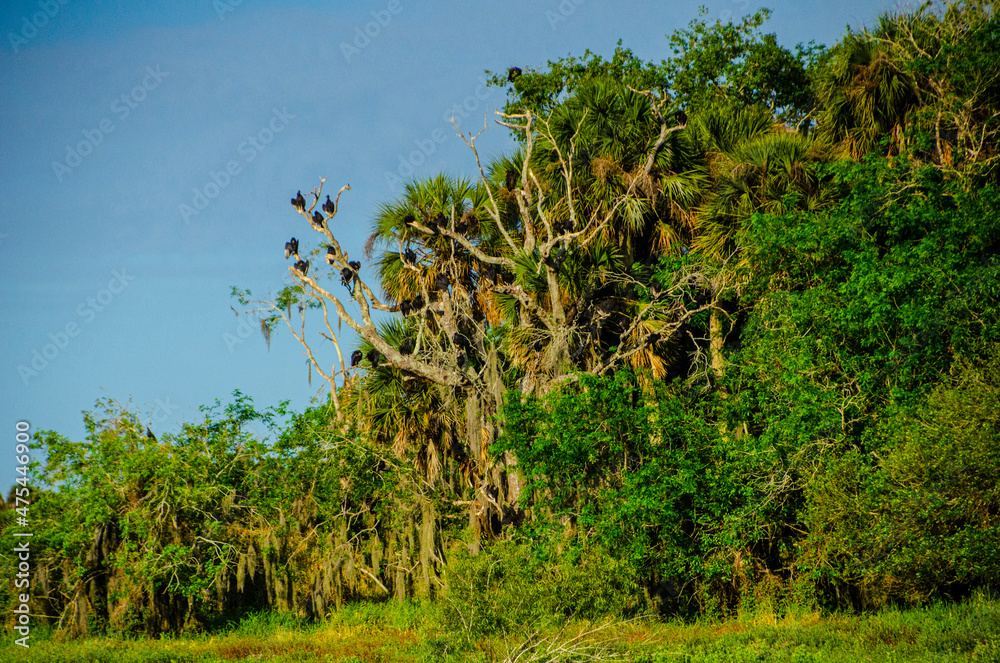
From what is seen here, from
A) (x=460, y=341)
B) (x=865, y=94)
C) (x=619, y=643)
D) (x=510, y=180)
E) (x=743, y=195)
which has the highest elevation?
(x=865, y=94)

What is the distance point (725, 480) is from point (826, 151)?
7390 millimetres

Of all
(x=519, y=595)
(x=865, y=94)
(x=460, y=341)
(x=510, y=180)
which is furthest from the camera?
(x=460, y=341)

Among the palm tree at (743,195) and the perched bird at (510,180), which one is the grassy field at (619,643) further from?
the perched bird at (510,180)

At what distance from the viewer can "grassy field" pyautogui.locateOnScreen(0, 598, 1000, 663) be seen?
10445 mm

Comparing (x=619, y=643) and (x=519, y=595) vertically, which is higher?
(x=519, y=595)

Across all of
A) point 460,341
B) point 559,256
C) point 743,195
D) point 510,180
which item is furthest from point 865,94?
point 460,341

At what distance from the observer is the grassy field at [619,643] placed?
411 inches

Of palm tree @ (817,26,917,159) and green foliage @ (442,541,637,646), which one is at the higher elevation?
palm tree @ (817,26,917,159)

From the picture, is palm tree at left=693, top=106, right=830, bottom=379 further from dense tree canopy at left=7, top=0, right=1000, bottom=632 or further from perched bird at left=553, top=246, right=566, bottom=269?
perched bird at left=553, top=246, right=566, bottom=269

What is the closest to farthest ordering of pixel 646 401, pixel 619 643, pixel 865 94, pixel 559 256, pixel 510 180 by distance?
pixel 619 643 < pixel 646 401 < pixel 865 94 < pixel 559 256 < pixel 510 180

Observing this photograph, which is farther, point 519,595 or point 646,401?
point 646,401

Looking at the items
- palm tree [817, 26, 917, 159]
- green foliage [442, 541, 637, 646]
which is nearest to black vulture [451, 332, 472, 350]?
green foliage [442, 541, 637, 646]

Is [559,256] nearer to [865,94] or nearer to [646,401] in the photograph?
[646,401]

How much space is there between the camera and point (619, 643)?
11.4 m
